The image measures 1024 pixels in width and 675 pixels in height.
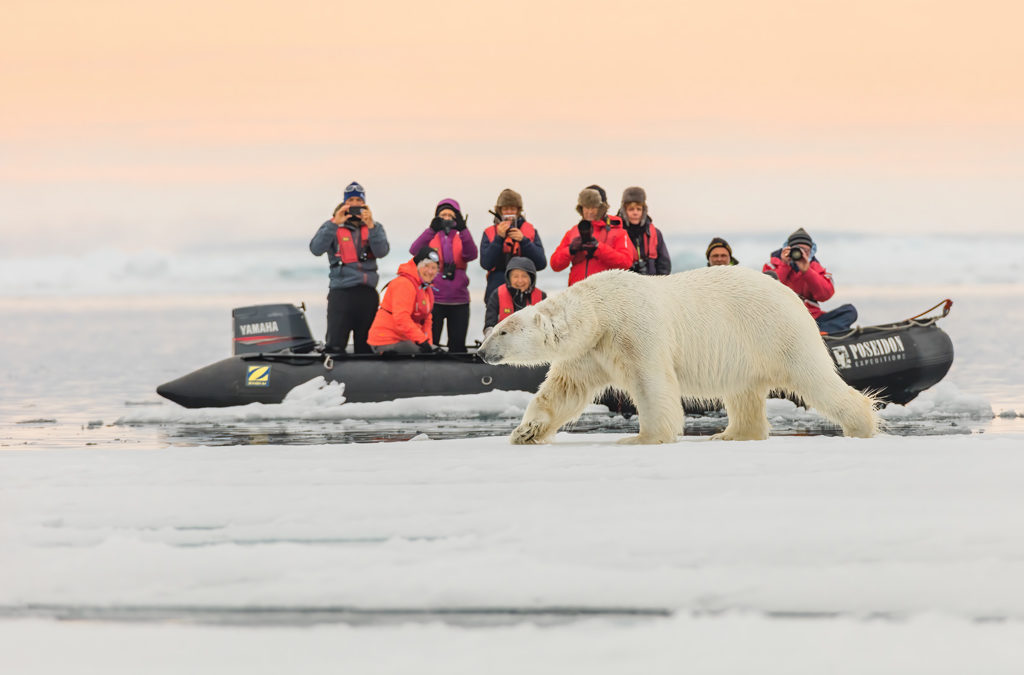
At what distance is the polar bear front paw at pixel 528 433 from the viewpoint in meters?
6.53

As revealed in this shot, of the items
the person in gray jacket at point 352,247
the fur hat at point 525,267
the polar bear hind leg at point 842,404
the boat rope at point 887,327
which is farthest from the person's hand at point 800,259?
the person in gray jacket at point 352,247

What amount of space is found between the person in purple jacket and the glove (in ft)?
6.64

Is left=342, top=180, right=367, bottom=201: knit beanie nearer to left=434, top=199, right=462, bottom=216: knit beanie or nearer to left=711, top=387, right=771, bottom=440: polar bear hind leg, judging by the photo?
→ left=434, top=199, right=462, bottom=216: knit beanie

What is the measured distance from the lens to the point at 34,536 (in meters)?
4.21

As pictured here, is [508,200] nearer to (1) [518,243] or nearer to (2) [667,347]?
(1) [518,243]

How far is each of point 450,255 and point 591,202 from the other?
2.18 metres

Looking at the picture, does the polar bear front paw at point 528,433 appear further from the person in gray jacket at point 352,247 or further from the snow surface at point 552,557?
the person in gray jacket at point 352,247

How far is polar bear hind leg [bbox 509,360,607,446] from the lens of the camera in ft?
21.6

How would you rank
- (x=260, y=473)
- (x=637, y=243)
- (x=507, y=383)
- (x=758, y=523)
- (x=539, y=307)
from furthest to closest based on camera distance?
(x=507, y=383) < (x=637, y=243) < (x=539, y=307) < (x=260, y=473) < (x=758, y=523)

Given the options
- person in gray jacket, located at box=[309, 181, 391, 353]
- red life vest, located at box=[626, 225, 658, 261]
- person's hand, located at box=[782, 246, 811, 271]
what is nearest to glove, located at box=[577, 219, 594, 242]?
red life vest, located at box=[626, 225, 658, 261]

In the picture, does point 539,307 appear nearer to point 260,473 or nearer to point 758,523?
point 260,473

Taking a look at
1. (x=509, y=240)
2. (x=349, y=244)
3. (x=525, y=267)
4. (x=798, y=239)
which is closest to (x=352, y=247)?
(x=349, y=244)

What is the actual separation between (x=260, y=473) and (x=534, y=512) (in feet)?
4.78

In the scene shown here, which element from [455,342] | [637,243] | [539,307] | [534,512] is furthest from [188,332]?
[534,512]
